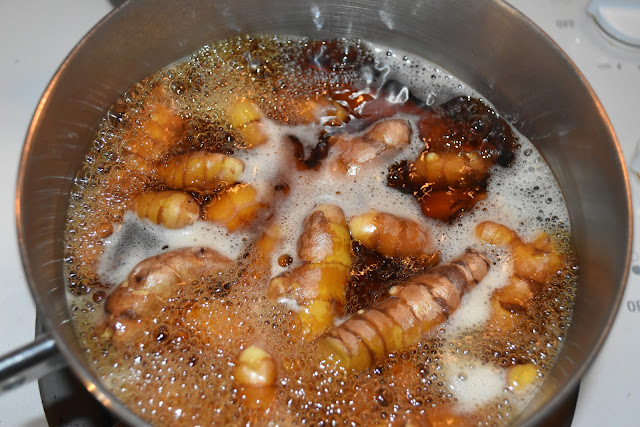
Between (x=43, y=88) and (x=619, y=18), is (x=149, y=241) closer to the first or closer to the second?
(x=43, y=88)

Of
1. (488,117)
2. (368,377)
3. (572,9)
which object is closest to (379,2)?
(488,117)

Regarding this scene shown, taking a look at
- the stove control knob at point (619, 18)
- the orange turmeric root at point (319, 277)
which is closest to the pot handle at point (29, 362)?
the orange turmeric root at point (319, 277)

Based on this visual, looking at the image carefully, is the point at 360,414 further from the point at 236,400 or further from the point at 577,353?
the point at 577,353

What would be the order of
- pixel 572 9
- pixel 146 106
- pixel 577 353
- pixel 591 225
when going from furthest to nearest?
1. pixel 572 9
2. pixel 146 106
3. pixel 591 225
4. pixel 577 353

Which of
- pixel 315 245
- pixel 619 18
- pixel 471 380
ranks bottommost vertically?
pixel 471 380

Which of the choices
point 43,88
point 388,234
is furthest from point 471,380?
point 43,88

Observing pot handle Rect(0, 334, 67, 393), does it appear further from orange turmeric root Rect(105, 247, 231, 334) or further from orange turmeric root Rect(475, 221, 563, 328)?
orange turmeric root Rect(475, 221, 563, 328)
